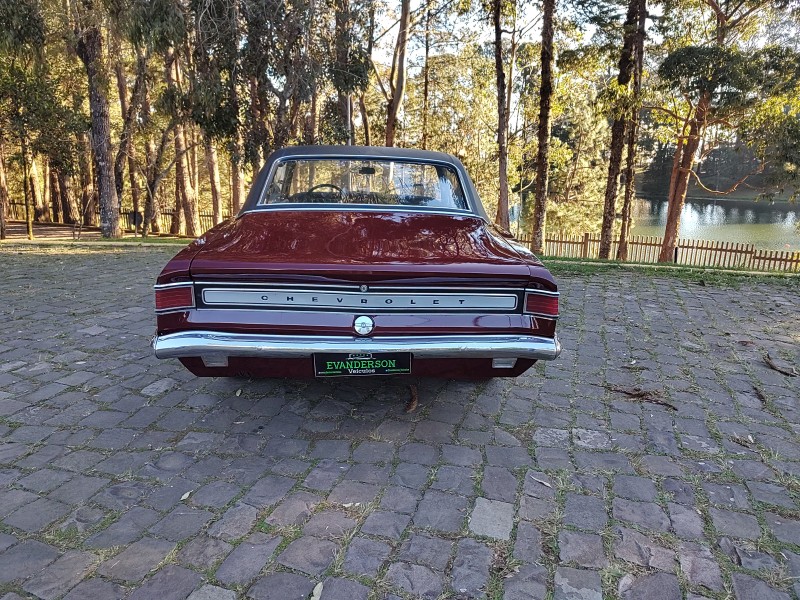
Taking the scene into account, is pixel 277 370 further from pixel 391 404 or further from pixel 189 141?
pixel 189 141

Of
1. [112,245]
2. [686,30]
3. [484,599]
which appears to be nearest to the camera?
[484,599]

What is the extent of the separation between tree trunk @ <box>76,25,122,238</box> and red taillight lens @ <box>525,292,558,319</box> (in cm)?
1324

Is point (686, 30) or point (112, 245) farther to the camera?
point (686, 30)

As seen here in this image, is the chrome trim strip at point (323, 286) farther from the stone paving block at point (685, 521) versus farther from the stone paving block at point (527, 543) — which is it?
the stone paving block at point (685, 521)

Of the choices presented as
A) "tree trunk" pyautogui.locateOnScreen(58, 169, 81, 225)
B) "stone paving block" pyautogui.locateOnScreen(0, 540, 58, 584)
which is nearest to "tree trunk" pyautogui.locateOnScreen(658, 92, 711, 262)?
"stone paving block" pyautogui.locateOnScreen(0, 540, 58, 584)

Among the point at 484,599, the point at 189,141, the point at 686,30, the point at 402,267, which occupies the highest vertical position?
the point at 686,30

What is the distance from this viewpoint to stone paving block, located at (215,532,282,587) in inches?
75.8

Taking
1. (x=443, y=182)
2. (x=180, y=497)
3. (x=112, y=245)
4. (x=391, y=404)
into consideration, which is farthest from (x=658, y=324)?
(x=112, y=245)

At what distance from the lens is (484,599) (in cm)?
186

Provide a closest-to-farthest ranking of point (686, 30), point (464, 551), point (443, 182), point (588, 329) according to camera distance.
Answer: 1. point (464, 551)
2. point (443, 182)
3. point (588, 329)
4. point (686, 30)

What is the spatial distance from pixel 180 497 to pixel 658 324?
15.1 ft

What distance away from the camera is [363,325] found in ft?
8.67

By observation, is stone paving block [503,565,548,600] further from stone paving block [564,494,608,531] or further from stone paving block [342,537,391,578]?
stone paving block [342,537,391,578]

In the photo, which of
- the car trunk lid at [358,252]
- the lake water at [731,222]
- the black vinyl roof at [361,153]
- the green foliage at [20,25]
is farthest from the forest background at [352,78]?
the lake water at [731,222]
